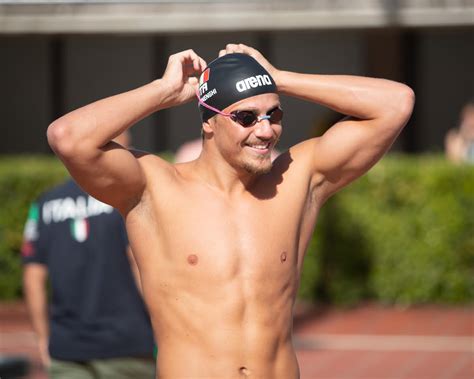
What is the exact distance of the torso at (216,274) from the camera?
4070 millimetres

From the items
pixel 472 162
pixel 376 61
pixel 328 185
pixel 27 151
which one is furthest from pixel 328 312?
pixel 328 185

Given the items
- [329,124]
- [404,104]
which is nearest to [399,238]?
[329,124]

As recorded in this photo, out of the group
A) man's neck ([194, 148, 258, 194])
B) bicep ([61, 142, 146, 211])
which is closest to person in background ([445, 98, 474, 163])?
man's neck ([194, 148, 258, 194])

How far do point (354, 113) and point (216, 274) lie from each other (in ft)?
2.70

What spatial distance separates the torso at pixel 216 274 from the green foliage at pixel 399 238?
7422 mm

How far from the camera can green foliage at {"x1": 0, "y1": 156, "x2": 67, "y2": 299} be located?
1205 centimetres

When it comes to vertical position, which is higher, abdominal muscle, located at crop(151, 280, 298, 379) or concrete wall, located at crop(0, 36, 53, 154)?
abdominal muscle, located at crop(151, 280, 298, 379)

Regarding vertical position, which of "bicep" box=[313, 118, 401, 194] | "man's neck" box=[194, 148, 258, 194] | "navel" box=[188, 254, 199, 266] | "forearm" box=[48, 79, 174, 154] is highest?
"forearm" box=[48, 79, 174, 154]

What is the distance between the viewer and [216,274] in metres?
4.11

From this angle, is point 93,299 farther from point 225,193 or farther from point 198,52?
point 198,52

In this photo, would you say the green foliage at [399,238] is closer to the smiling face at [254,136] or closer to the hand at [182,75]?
the hand at [182,75]

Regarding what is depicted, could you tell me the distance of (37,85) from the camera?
15.9 metres

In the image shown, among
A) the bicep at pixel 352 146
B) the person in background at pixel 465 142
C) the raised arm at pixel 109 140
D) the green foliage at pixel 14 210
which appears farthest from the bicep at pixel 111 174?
the person in background at pixel 465 142

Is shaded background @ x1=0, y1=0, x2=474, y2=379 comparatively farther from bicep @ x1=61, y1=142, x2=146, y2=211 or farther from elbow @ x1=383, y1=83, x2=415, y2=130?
bicep @ x1=61, y1=142, x2=146, y2=211
